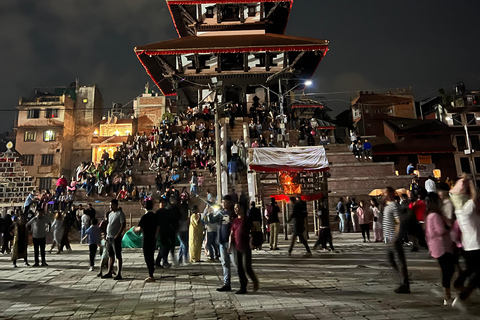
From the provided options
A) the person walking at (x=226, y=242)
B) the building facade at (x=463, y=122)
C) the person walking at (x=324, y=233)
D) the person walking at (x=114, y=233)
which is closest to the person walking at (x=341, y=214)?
the person walking at (x=324, y=233)

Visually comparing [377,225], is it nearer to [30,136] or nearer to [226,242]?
[226,242]

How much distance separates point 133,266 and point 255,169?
6.09m

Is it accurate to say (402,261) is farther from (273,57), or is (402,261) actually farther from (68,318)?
(273,57)

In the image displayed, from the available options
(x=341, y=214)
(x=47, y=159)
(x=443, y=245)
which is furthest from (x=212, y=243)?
(x=47, y=159)

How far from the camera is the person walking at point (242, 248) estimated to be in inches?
227

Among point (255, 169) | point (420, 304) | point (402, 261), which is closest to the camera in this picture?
point (420, 304)

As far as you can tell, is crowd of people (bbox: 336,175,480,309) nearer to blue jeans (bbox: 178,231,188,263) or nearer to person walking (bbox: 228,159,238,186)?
blue jeans (bbox: 178,231,188,263)

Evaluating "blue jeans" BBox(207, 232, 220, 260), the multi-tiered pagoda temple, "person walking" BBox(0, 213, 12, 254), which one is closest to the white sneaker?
"blue jeans" BBox(207, 232, 220, 260)

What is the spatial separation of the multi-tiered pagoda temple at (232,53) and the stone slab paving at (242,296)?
1911cm

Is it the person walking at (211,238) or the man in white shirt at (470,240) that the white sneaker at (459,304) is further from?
the person walking at (211,238)

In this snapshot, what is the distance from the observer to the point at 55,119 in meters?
41.3

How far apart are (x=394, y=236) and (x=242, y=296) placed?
275cm

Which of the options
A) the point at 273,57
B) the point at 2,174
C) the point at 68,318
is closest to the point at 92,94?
the point at 2,174

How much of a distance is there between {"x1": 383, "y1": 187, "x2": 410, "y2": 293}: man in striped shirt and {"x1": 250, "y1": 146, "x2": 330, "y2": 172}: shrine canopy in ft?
24.2
